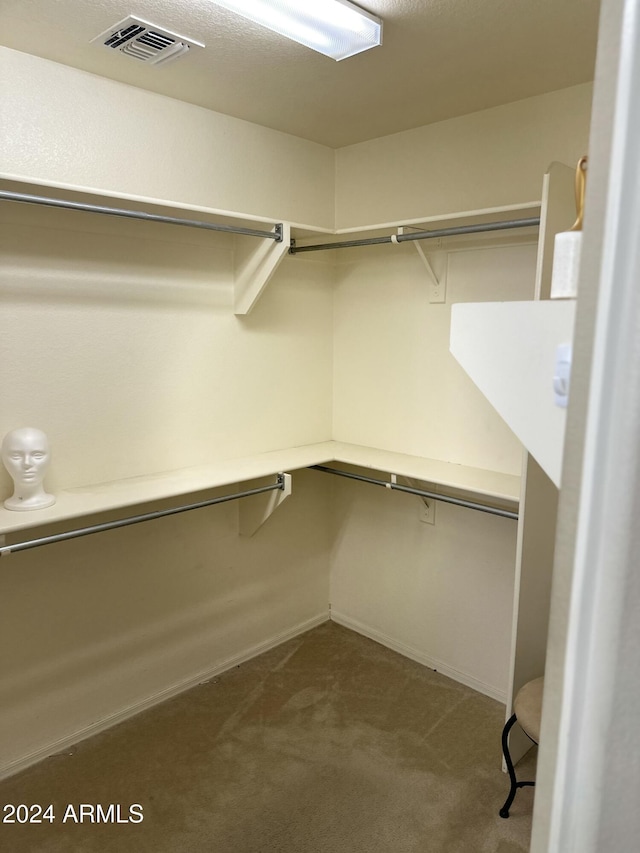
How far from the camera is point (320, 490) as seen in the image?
3088mm

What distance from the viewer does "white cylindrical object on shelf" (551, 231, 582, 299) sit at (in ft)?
2.27

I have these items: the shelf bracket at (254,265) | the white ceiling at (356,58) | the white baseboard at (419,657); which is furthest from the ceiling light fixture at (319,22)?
the white baseboard at (419,657)

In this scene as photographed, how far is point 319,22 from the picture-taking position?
1573 mm

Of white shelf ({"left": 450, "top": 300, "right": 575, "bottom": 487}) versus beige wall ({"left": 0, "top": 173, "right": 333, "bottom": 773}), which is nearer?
white shelf ({"left": 450, "top": 300, "right": 575, "bottom": 487})

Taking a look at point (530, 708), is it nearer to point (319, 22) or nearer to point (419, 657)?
point (419, 657)

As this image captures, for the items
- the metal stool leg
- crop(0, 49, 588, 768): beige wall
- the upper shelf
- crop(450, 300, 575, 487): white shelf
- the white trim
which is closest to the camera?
the white trim

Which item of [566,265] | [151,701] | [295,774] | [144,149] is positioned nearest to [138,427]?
[144,149]

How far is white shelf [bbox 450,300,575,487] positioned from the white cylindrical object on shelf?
0.03 m

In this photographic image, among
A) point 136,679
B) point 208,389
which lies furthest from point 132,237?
point 136,679

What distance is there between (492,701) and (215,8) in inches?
103

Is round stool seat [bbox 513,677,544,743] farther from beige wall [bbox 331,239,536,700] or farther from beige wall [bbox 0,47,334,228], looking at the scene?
beige wall [bbox 0,47,334,228]

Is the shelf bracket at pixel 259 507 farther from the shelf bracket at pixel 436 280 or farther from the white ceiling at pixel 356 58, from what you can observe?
the white ceiling at pixel 356 58

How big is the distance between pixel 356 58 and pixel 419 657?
2421 mm

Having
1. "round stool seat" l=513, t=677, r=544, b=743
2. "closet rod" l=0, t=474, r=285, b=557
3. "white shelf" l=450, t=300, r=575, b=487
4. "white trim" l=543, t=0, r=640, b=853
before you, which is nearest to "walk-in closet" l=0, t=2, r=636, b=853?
"closet rod" l=0, t=474, r=285, b=557
